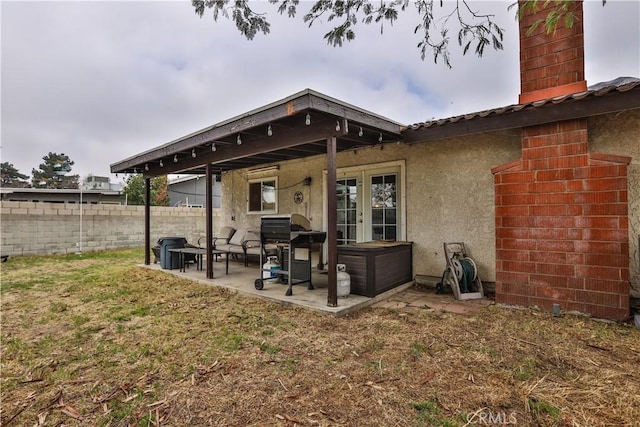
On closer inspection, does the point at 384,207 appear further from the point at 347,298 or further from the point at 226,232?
the point at 226,232

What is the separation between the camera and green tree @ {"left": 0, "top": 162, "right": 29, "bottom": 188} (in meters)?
29.2

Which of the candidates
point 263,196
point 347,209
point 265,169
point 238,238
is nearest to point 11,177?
point 263,196

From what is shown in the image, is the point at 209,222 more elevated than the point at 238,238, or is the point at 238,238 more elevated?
the point at 209,222

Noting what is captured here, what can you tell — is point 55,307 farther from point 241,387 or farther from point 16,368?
A: point 241,387

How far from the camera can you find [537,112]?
387 cm

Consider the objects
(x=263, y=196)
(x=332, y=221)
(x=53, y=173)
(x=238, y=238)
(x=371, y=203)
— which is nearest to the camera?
(x=332, y=221)

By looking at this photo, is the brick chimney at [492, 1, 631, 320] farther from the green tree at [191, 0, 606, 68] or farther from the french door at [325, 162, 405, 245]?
the french door at [325, 162, 405, 245]

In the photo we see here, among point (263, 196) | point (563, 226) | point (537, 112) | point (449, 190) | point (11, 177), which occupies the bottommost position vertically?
point (563, 226)

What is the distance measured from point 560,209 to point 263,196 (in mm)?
6386

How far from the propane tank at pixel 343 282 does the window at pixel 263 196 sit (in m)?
3.88

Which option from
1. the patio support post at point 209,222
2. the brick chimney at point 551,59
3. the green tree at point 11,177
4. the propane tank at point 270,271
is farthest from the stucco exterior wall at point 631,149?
the green tree at point 11,177

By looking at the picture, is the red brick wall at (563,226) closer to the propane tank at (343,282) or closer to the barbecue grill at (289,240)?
the propane tank at (343,282)

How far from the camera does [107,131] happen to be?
1900 cm

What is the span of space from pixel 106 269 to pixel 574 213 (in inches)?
361
